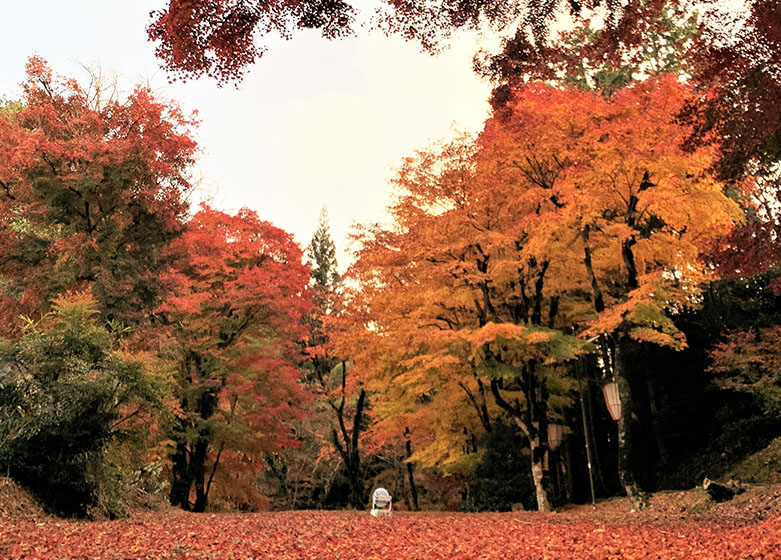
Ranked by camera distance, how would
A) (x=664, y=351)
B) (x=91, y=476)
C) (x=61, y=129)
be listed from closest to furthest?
Answer: (x=91, y=476) < (x=61, y=129) < (x=664, y=351)

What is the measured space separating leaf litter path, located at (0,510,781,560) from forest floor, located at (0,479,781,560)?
0.01m

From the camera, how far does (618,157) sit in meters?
11.5

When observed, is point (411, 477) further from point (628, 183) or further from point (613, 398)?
point (628, 183)

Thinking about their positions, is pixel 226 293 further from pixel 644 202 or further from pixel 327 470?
pixel 327 470

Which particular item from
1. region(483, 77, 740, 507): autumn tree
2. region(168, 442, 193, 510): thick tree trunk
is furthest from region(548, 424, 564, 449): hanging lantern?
region(168, 442, 193, 510): thick tree trunk

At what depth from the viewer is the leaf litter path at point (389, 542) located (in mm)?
5504

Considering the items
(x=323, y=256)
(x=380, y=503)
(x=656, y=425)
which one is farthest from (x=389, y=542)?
(x=323, y=256)

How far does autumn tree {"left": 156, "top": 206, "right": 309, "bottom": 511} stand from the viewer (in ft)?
54.1

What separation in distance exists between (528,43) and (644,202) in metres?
5.24

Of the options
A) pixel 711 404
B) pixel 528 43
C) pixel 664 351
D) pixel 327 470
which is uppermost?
pixel 528 43

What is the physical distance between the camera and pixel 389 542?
22.8 ft

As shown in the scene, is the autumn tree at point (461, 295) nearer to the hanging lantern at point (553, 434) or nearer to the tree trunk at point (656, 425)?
the hanging lantern at point (553, 434)

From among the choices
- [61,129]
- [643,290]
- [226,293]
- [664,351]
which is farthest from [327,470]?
[643,290]

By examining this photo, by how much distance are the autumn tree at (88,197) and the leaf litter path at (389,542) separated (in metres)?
8.04
